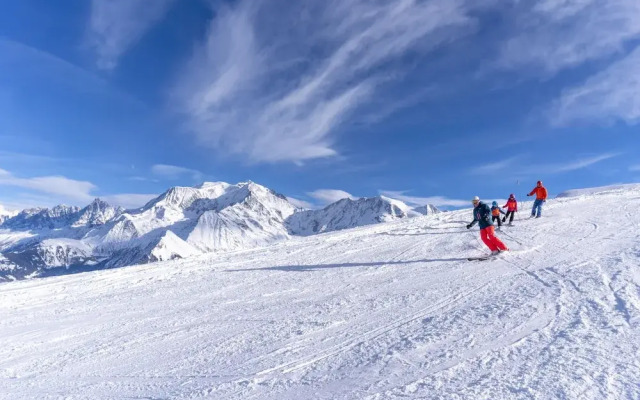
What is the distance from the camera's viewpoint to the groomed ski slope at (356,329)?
19.2ft

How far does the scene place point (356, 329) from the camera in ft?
27.4

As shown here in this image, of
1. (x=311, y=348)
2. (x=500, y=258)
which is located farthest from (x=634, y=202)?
(x=311, y=348)

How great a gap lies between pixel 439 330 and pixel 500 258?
7393 mm

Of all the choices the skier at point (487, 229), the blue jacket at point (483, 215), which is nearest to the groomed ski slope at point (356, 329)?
the skier at point (487, 229)

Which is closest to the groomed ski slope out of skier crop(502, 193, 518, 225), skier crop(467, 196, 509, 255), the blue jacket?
skier crop(467, 196, 509, 255)

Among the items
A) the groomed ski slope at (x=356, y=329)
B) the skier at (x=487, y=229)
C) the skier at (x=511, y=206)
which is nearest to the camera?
the groomed ski slope at (x=356, y=329)

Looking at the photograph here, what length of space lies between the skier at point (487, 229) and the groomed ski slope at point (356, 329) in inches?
35.1

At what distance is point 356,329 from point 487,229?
9006 mm

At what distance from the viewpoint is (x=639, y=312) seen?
24.0ft

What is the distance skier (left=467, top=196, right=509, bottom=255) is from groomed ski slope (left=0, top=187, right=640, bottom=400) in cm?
89

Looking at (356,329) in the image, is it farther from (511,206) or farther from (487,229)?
(511,206)

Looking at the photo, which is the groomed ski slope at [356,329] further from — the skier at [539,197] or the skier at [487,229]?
the skier at [539,197]

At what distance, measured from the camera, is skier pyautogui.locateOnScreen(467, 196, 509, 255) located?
48.5 feet

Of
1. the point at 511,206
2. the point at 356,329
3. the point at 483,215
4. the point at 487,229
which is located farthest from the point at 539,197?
the point at 356,329
